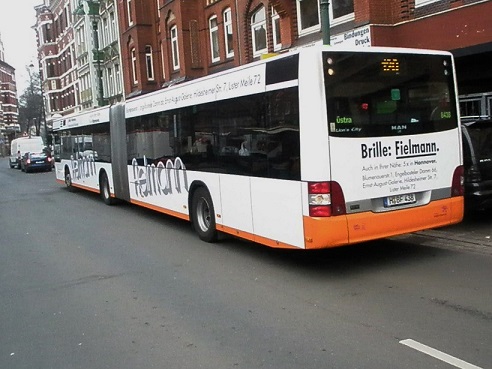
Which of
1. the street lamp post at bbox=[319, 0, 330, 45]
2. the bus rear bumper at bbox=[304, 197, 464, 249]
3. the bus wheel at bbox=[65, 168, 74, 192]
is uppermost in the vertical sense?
the street lamp post at bbox=[319, 0, 330, 45]

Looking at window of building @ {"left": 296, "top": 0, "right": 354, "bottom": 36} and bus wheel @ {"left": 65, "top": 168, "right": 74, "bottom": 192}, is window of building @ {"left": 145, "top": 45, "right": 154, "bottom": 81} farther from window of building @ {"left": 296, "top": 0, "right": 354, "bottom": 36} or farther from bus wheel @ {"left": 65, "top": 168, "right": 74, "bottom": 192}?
window of building @ {"left": 296, "top": 0, "right": 354, "bottom": 36}

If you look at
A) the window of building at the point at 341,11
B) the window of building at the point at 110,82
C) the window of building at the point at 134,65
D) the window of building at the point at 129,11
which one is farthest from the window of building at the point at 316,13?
the window of building at the point at 110,82

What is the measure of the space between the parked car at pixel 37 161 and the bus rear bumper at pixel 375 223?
1419 inches

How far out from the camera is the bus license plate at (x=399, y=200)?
7191 millimetres

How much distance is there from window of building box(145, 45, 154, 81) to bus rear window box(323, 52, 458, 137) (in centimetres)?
2642

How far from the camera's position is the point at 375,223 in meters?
7.06

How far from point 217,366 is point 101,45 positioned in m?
43.4

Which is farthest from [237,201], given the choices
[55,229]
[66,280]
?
[55,229]

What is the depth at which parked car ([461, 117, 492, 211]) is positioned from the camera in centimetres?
913

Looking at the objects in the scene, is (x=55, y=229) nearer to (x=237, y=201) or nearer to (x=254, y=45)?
(x=237, y=201)

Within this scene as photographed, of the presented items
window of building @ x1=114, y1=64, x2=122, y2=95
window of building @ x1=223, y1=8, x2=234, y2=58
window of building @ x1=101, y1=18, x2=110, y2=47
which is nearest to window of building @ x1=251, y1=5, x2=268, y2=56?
window of building @ x1=223, y1=8, x2=234, y2=58

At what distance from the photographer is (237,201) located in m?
8.51

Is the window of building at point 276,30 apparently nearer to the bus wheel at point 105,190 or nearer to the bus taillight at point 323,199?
the bus wheel at point 105,190

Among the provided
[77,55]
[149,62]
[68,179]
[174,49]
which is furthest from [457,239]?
[77,55]
